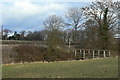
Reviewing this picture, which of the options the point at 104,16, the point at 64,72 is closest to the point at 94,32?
the point at 104,16

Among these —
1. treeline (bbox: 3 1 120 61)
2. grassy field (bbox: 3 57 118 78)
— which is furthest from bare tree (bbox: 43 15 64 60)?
grassy field (bbox: 3 57 118 78)

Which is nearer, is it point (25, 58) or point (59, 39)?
point (25, 58)

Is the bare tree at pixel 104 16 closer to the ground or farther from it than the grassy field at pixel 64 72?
farther from it

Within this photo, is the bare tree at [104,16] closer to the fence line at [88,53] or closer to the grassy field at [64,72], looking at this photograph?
the fence line at [88,53]

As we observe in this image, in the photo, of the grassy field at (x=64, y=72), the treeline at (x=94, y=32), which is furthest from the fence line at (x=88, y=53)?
the grassy field at (x=64, y=72)

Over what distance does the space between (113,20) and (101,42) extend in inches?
187

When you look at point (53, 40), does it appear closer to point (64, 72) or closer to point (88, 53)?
point (88, 53)

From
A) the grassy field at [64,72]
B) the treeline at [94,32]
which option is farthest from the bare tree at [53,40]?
the grassy field at [64,72]

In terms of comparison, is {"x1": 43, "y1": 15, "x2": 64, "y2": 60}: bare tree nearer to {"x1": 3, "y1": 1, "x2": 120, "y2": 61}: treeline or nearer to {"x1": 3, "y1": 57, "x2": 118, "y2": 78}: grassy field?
{"x1": 3, "y1": 1, "x2": 120, "y2": 61}: treeline

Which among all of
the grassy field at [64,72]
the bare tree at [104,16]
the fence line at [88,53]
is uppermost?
the bare tree at [104,16]

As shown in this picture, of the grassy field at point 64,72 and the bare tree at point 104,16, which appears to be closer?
the grassy field at point 64,72

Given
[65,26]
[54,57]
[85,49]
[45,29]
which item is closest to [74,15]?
[65,26]

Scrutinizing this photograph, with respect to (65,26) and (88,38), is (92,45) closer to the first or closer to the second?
(88,38)

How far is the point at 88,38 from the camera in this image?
1825 inches
